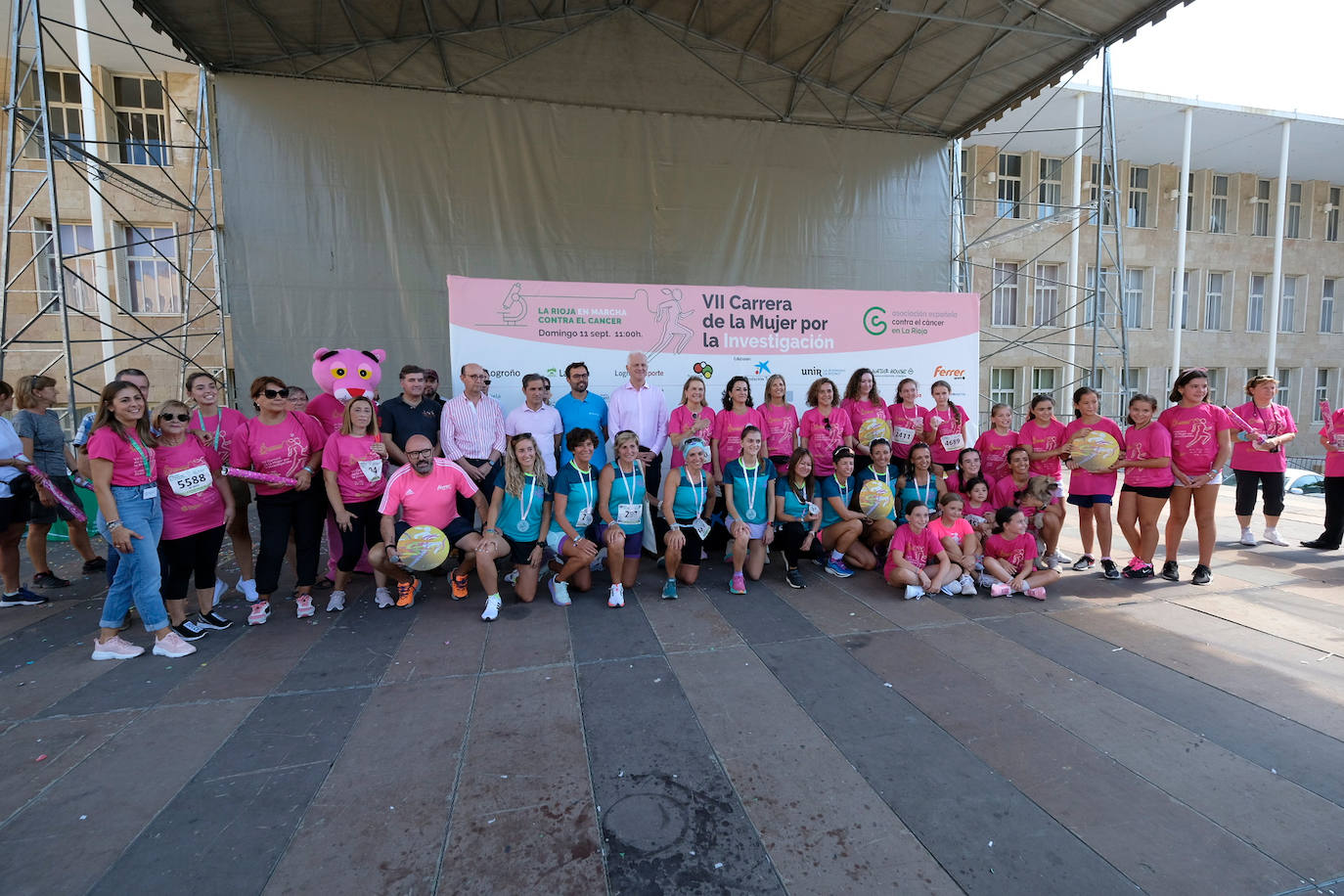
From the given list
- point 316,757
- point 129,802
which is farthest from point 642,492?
point 129,802

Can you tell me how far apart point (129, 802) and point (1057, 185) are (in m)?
20.0

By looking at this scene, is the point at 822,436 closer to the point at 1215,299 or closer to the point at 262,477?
the point at 262,477

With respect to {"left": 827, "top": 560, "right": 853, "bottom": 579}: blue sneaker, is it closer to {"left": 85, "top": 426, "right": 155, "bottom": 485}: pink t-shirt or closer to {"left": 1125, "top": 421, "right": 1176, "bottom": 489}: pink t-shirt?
{"left": 1125, "top": 421, "right": 1176, "bottom": 489}: pink t-shirt

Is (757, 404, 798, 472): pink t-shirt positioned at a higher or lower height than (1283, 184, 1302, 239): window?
lower

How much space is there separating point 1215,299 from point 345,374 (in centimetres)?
2353

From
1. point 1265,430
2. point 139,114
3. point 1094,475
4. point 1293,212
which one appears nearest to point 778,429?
point 1094,475

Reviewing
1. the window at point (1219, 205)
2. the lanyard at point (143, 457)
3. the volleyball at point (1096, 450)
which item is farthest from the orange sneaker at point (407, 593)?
the window at point (1219, 205)

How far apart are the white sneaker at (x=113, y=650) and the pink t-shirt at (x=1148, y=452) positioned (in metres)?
6.90

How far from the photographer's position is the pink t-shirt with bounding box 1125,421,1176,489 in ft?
15.1

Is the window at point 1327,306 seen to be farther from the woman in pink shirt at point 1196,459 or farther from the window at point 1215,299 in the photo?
the woman in pink shirt at point 1196,459

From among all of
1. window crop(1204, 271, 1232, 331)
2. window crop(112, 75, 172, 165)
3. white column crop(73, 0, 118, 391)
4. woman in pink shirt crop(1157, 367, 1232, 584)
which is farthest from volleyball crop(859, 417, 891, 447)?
window crop(1204, 271, 1232, 331)

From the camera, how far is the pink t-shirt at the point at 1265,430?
5.78 meters

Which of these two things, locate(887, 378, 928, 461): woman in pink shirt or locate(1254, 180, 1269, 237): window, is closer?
locate(887, 378, 928, 461): woman in pink shirt

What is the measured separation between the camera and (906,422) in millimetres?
5523
